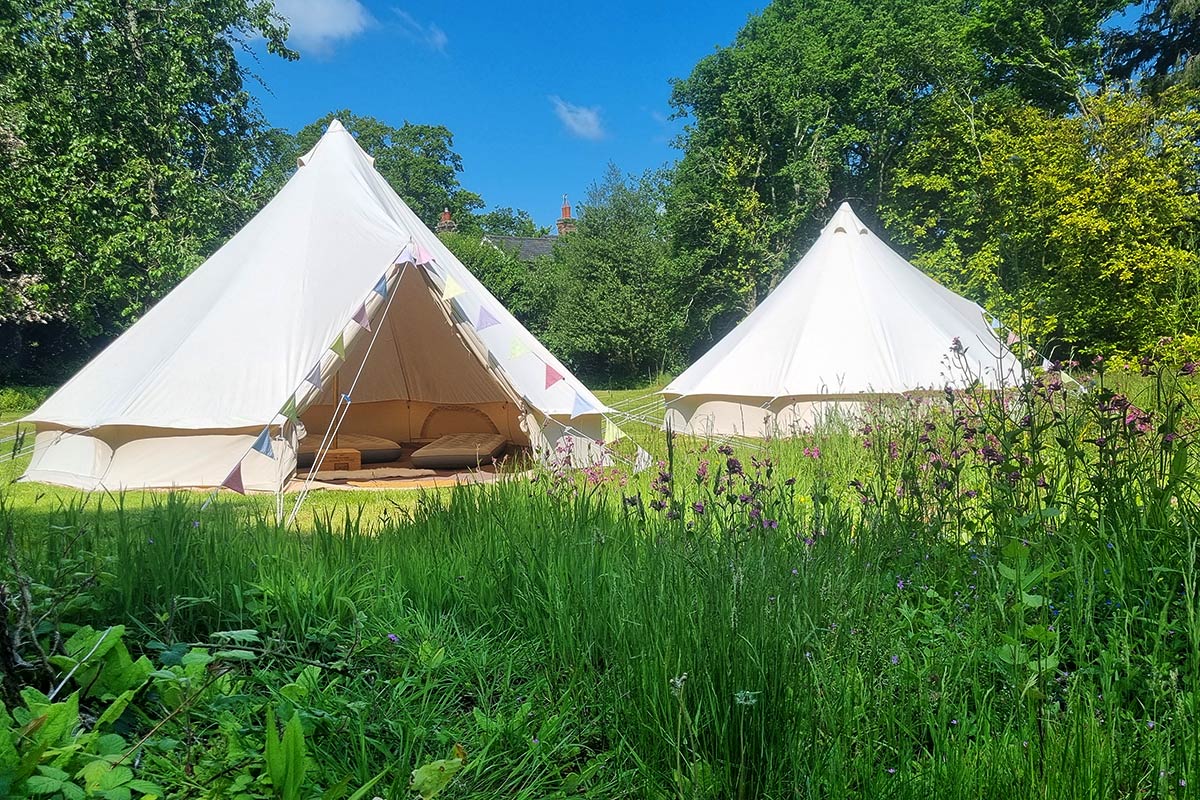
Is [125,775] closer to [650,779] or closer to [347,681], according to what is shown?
[347,681]

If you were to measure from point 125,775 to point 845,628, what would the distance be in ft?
4.03

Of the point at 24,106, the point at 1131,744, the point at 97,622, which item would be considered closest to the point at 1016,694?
the point at 1131,744

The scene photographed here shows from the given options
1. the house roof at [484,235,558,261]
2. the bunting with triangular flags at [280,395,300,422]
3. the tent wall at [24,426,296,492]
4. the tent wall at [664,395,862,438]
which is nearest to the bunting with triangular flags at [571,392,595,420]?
the tent wall at [664,395,862,438]

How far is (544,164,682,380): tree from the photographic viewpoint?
2159cm

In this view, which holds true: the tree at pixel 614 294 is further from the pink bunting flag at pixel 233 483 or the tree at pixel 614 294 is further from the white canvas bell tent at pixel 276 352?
the pink bunting flag at pixel 233 483

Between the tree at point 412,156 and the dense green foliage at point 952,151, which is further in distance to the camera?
the tree at point 412,156

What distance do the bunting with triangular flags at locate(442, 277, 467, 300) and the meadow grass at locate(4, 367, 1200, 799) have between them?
13.5 feet

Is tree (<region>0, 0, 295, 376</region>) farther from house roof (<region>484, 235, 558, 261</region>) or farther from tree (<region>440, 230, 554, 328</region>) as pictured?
house roof (<region>484, 235, 558, 261</region>)

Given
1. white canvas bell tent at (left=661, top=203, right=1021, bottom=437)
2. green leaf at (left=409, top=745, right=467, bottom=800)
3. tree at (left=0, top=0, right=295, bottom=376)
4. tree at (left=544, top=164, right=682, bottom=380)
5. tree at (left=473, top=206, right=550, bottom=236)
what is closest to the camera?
green leaf at (left=409, top=745, right=467, bottom=800)

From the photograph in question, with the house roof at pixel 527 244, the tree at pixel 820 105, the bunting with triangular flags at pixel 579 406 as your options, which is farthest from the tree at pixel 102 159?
the house roof at pixel 527 244

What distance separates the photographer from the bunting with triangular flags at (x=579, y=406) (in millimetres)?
6813

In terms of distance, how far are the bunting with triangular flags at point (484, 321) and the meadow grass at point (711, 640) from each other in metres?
4.28

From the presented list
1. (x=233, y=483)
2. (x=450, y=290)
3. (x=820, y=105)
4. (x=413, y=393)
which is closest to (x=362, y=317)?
(x=450, y=290)

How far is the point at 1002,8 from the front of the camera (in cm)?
1923
